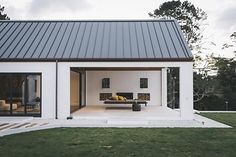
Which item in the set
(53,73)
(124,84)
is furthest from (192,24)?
(53,73)

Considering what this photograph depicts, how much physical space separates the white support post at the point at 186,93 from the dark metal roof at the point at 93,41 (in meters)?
0.63

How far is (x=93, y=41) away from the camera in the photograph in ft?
57.0

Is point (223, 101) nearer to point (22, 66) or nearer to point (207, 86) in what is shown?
point (207, 86)

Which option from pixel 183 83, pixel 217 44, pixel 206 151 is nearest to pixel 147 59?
pixel 183 83

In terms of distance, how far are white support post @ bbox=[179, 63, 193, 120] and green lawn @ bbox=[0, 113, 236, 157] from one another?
2.71m

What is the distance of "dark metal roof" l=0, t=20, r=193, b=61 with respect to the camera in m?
15.5

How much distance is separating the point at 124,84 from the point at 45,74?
27.8ft

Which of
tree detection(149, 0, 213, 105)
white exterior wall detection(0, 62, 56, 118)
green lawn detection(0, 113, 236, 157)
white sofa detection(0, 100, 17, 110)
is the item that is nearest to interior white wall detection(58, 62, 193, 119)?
white exterior wall detection(0, 62, 56, 118)

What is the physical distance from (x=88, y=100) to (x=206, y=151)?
1502cm

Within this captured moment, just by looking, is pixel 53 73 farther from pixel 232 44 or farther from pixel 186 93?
pixel 232 44

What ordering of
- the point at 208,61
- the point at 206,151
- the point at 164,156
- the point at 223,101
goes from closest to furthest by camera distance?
the point at 164,156 → the point at 206,151 → the point at 223,101 → the point at 208,61

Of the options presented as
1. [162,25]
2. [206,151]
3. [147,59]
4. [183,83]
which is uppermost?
[162,25]

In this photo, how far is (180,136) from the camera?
10.5 meters

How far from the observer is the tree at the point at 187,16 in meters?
31.5
